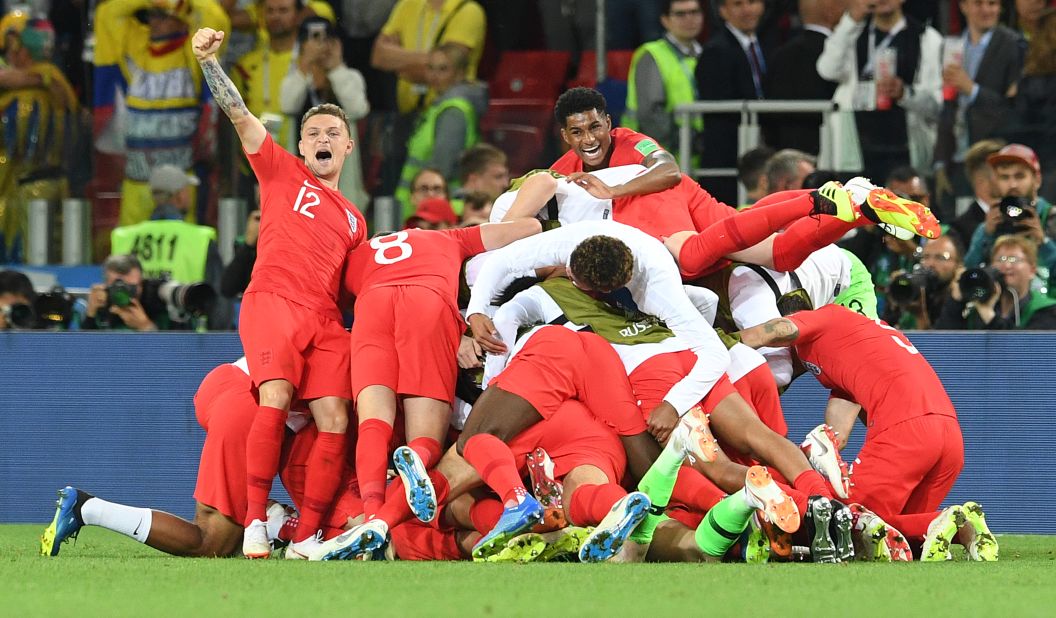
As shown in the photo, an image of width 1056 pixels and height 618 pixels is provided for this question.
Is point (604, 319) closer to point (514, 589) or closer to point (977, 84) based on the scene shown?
point (514, 589)

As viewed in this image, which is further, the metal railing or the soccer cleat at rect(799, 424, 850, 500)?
the metal railing

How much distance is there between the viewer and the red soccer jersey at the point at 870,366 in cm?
746

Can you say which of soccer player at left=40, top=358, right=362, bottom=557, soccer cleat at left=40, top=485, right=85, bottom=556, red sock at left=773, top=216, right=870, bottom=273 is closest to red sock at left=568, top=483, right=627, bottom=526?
soccer player at left=40, top=358, right=362, bottom=557

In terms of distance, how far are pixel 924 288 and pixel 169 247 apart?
15.6 feet

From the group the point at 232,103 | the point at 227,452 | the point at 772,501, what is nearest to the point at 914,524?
the point at 772,501

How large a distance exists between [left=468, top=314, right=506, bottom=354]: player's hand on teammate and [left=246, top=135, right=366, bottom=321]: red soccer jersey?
2.51 ft

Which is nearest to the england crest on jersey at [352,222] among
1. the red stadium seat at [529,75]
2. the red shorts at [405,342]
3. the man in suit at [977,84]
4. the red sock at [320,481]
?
the red shorts at [405,342]

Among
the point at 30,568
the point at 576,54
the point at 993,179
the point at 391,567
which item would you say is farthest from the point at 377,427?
the point at 576,54

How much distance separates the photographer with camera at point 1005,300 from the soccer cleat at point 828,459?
228 centimetres

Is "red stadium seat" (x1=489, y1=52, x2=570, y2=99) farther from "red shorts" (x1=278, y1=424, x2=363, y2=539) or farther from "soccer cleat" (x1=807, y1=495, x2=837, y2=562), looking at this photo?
"soccer cleat" (x1=807, y1=495, x2=837, y2=562)

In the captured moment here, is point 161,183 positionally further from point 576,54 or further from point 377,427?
point 377,427

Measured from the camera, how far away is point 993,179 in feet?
33.3

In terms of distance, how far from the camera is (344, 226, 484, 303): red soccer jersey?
Answer: 7820 mm

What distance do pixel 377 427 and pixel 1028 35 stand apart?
18.7ft
